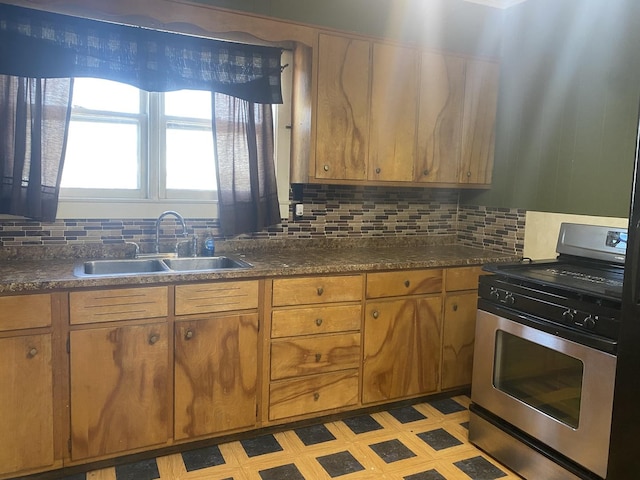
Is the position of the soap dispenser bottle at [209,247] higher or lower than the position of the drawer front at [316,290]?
higher

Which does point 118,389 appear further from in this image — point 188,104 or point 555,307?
point 555,307

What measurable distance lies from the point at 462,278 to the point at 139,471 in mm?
1965

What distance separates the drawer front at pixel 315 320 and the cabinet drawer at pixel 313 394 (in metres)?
0.25

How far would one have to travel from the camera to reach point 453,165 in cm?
325

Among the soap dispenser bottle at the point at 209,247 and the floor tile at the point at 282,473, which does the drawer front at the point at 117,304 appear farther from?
the floor tile at the point at 282,473

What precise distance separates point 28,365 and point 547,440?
2.18 m

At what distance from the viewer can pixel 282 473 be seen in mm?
2270

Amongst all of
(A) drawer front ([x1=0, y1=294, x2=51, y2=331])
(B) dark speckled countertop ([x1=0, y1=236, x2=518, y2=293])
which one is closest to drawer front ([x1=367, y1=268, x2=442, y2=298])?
(B) dark speckled countertop ([x1=0, y1=236, x2=518, y2=293])

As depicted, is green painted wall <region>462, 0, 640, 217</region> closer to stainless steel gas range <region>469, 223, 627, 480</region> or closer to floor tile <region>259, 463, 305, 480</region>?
stainless steel gas range <region>469, 223, 627, 480</region>

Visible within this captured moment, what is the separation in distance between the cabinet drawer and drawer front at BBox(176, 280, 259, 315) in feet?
1.55

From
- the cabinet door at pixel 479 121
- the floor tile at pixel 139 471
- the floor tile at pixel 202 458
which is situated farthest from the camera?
the cabinet door at pixel 479 121

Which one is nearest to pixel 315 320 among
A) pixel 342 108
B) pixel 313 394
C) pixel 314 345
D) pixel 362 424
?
pixel 314 345

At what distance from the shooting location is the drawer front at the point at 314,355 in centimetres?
256

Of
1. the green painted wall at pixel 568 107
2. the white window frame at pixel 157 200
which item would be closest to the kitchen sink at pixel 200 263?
the white window frame at pixel 157 200
